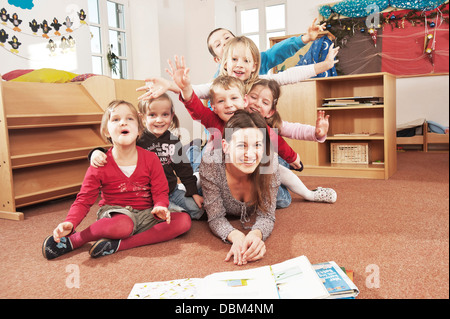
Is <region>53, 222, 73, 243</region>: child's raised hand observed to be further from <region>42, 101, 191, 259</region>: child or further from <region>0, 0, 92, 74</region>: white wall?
<region>0, 0, 92, 74</region>: white wall

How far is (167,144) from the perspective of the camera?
1645mm

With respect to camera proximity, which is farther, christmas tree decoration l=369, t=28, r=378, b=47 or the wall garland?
christmas tree decoration l=369, t=28, r=378, b=47

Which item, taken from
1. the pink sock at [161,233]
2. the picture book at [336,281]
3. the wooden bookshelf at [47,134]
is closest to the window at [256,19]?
the wooden bookshelf at [47,134]

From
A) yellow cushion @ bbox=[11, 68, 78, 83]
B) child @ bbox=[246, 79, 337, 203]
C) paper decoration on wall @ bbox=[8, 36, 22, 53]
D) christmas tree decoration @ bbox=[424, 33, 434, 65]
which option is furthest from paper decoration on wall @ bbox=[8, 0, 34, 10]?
christmas tree decoration @ bbox=[424, 33, 434, 65]

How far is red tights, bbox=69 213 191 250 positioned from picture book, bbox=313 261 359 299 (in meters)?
0.60

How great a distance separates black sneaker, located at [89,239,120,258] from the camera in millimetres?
1287

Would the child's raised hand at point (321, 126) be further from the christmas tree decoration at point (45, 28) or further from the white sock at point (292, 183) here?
the christmas tree decoration at point (45, 28)

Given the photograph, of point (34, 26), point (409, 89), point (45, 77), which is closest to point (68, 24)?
point (34, 26)

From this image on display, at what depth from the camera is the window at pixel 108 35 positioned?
3709mm

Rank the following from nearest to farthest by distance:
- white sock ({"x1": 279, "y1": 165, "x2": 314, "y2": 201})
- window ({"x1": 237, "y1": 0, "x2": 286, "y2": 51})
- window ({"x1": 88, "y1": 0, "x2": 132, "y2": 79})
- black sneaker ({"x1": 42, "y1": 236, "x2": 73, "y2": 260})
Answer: black sneaker ({"x1": 42, "y1": 236, "x2": 73, "y2": 260}) → white sock ({"x1": 279, "y1": 165, "x2": 314, "y2": 201}) → window ({"x1": 237, "y1": 0, "x2": 286, "y2": 51}) → window ({"x1": 88, "y1": 0, "x2": 132, "y2": 79})

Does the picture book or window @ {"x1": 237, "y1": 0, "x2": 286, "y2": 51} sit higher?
window @ {"x1": 237, "y1": 0, "x2": 286, "y2": 51}

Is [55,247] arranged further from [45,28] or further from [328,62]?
[45,28]

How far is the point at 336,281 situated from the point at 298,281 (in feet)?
0.33

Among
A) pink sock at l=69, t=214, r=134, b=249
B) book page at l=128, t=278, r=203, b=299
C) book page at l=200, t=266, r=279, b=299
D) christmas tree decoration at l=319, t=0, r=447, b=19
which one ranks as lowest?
book page at l=128, t=278, r=203, b=299
